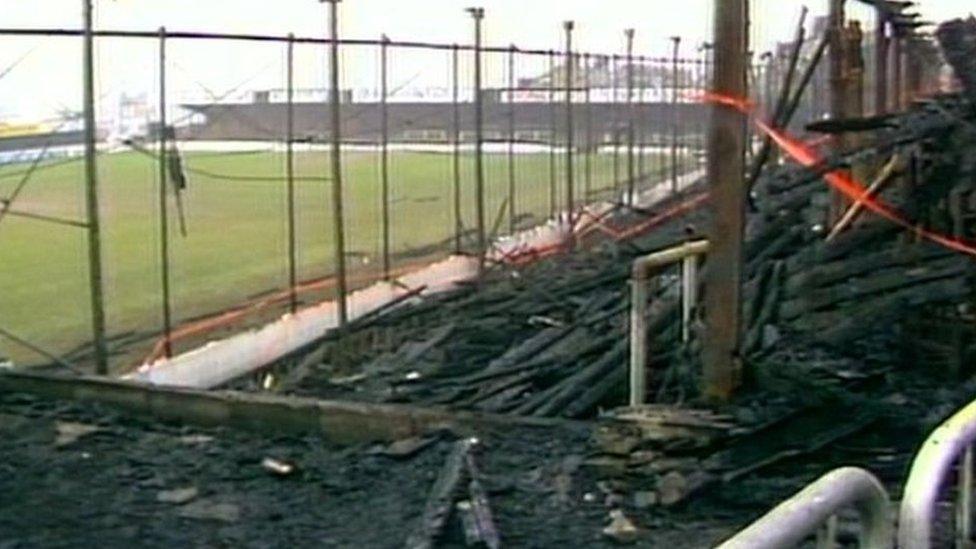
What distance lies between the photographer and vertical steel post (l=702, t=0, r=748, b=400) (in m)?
7.14

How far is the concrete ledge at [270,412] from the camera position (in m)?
7.43

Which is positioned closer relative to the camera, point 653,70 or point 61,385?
point 61,385

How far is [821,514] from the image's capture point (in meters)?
2.47

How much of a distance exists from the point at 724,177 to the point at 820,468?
141 cm

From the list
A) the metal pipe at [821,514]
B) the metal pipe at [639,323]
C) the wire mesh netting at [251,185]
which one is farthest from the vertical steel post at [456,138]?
the metal pipe at [821,514]

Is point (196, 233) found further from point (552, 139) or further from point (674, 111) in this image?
point (674, 111)

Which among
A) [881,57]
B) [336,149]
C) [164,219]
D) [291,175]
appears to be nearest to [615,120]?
[881,57]

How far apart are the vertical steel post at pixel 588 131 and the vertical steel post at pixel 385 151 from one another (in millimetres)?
6173

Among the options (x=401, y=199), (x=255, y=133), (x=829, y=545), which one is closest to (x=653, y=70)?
(x=401, y=199)

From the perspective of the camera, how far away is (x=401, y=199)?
1459 cm

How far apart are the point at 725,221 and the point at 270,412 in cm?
243

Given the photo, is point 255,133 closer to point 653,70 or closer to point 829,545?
point 829,545

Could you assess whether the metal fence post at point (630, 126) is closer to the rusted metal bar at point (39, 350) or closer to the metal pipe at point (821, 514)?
the rusted metal bar at point (39, 350)

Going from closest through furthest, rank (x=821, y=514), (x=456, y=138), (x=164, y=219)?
(x=821, y=514) → (x=164, y=219) → (x=456, y=138)
